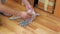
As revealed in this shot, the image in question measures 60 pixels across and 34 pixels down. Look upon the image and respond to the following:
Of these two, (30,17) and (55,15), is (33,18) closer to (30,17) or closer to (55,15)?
(30,17)

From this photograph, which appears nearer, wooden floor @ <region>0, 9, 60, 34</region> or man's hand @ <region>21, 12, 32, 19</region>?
wooden floor @ <region>0, 9, 60, 34</region>

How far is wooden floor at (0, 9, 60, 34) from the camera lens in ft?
4.86

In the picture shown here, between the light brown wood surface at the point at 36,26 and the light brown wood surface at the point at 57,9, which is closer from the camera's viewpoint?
the light brown wood surface at the point at 36,26

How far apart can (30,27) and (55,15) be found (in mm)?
393

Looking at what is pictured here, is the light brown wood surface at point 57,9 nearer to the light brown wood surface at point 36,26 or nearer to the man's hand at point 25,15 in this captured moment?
the light brown wood surface at point 36,26

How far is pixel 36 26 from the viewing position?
5.14 ft

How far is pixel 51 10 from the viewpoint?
179 centimetres

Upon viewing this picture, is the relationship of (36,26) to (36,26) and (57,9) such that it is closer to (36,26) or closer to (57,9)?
(36,26)

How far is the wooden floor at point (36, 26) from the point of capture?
148 cm

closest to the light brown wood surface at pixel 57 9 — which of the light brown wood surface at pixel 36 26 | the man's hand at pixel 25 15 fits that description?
the light brown wood surface at pixel 36 26

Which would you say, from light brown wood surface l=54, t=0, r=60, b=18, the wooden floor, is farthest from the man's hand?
light brown wood surface l=54, t=0, r=60, b=18

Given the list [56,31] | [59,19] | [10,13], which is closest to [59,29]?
[56,31]

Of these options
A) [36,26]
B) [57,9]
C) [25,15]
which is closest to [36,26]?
[36,26]

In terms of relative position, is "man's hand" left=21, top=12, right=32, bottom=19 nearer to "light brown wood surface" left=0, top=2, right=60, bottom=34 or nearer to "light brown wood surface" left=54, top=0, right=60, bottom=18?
"light brown wood surface" left=0, top=2, right=60, bottom=34
